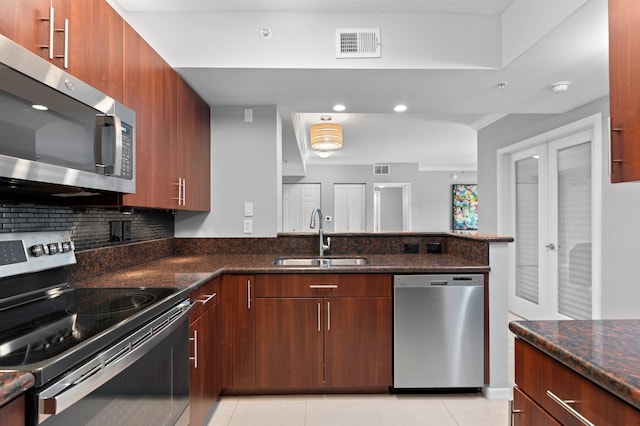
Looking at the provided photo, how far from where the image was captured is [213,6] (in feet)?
6.82

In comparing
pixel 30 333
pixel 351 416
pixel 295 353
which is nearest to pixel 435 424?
pixel 351 416

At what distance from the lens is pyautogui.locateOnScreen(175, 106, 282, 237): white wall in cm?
286

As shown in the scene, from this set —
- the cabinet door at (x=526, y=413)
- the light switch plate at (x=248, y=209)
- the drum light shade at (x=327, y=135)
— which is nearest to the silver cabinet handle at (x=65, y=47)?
the light switch plate at (x=248, y=209)

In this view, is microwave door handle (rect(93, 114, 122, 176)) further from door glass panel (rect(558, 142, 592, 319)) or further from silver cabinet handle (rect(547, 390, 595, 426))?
door glass panel (rect(558, 142, 592, 319))

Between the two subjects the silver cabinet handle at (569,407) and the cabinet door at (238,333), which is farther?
the cabinet door at (238,333)

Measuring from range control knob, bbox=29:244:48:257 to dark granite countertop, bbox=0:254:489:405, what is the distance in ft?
0.86

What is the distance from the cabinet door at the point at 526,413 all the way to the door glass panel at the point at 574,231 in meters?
2.77

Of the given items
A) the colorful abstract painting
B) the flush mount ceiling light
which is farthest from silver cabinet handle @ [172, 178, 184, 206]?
the colorful abstract painting

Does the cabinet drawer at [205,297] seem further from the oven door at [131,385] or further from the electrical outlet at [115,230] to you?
the electrical outlet at [115,230]

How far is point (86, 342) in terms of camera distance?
92 cm

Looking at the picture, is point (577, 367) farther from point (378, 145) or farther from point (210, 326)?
point (378, 145)

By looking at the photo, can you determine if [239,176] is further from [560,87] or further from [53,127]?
[560,87]

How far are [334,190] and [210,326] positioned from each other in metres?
6.17

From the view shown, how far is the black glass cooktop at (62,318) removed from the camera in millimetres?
882
